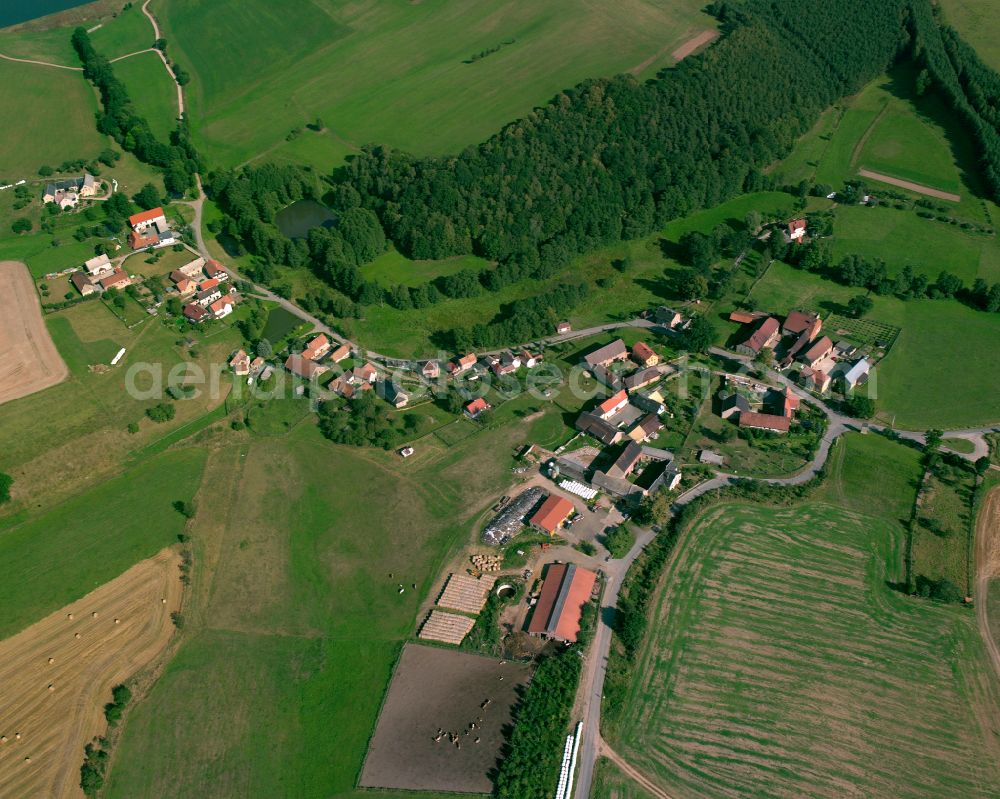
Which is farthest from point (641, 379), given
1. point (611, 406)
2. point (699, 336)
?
point (699, 336)

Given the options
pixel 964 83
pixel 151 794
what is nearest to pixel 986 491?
pixel 151 794

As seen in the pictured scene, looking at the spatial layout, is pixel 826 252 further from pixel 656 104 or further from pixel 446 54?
pixel 446 54

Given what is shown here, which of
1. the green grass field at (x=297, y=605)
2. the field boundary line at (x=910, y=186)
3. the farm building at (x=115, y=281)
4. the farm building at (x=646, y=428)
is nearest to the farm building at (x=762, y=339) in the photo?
the farm building at (x=646, y=428)

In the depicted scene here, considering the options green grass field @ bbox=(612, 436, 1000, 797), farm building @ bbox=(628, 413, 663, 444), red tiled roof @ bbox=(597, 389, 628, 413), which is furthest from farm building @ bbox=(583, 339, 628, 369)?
green grass field @ bbox=(612, 436, 1000, 797)

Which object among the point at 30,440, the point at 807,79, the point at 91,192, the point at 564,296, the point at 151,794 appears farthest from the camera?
the point at 807,79

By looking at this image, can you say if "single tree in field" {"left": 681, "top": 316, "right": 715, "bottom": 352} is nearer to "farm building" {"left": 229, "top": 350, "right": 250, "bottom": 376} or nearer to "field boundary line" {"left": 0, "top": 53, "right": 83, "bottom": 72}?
"farm building" {"left": 229, "top": 350, "right": 250, "bottom": 376}

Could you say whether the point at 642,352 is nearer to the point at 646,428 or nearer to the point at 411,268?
the point at 646,428
